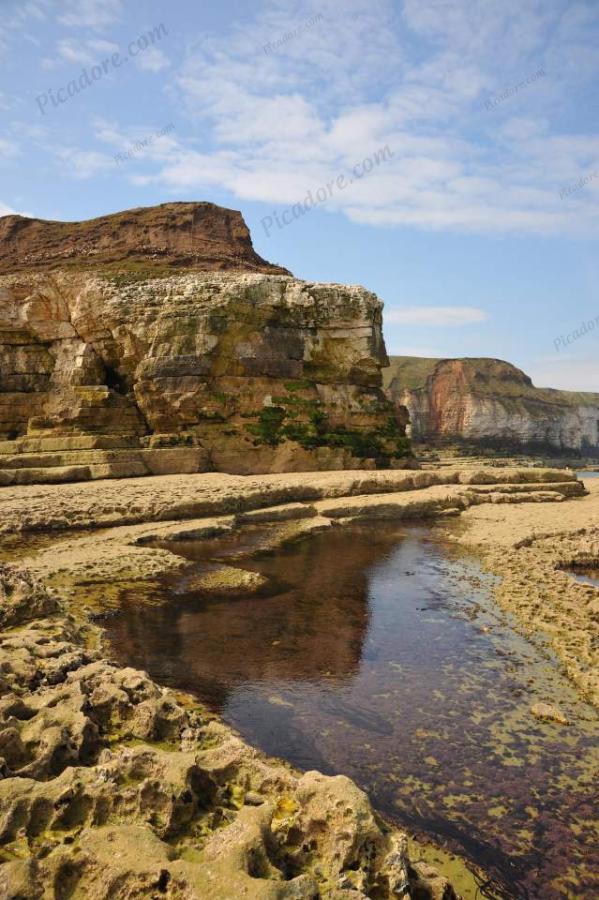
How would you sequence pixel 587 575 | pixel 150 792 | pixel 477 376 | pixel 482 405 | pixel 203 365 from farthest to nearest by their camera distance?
pixel 477 376
pixel 482 405
pixel 203 365
pixel 587 575
pixel 150 792

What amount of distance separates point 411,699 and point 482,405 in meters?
92.3

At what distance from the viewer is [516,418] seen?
95.8 m

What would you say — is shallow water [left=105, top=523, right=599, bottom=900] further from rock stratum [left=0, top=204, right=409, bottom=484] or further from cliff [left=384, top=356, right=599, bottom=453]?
cliff [left=384, top=356, right=599, bottom=453]

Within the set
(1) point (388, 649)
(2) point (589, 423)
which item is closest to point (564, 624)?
(1) point (388, 649)

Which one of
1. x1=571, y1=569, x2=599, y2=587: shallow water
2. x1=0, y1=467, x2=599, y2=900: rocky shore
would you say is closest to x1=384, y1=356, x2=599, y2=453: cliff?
x1=571, y1=569, x2=599, y2=587: shallow water

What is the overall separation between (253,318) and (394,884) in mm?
30357

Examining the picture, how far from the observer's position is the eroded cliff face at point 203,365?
30312mm

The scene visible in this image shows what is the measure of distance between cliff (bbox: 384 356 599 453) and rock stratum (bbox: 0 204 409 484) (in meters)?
60.2

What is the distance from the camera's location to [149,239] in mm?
45594

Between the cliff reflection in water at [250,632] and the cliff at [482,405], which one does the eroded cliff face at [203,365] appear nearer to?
the cliff reflection in water at [250,632]

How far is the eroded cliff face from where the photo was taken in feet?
99.5

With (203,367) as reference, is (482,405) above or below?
above

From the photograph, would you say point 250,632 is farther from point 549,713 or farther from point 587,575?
point 587,575

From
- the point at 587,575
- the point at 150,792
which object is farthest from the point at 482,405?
the point at 150,792
